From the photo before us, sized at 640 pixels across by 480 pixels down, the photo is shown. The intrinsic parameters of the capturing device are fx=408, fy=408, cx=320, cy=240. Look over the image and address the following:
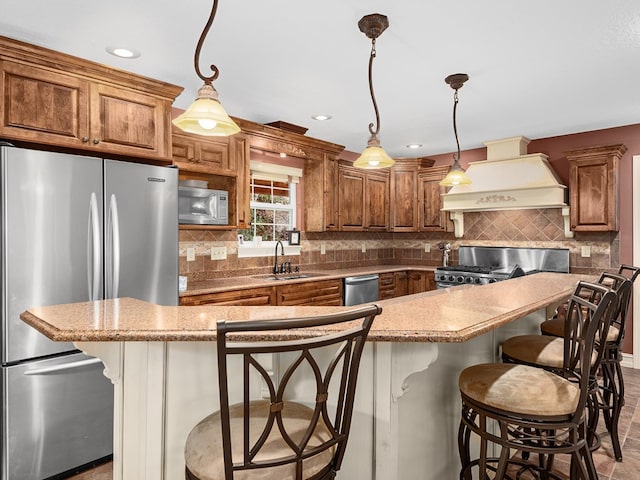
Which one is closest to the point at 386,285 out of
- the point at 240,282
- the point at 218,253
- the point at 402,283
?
the point at 402,283

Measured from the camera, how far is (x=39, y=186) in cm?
233

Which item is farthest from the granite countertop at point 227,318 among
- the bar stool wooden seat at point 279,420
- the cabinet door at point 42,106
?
the cabinet door at point 42,106

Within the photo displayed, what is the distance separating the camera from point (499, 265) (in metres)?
5.07

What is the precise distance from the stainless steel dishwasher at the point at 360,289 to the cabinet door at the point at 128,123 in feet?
7.91

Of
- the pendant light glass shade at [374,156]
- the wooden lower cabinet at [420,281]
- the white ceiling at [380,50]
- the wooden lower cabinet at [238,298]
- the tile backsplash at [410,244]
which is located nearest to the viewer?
the white ceiling at [380,50]

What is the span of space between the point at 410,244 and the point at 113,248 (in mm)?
4372

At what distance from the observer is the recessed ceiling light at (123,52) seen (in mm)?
2588

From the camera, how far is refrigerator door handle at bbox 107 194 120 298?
2.59m

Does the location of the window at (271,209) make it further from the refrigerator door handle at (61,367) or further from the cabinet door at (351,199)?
the refrigerator door handle at (61,367)

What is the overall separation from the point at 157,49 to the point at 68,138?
803mm

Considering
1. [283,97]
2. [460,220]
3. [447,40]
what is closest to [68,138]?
[283,97]

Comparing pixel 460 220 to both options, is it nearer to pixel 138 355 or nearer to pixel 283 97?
pixel 283 97

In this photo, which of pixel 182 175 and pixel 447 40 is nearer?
pixel 447 40

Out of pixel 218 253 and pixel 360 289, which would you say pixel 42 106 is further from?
pixel 360 289
